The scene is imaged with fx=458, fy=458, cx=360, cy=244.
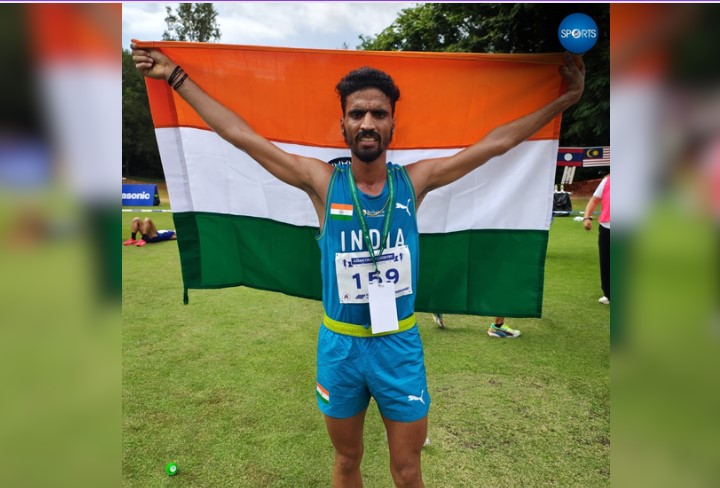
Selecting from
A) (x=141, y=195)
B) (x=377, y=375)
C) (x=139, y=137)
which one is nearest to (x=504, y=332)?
(x=377, y=375)

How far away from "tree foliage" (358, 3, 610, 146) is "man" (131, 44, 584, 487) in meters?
14.0

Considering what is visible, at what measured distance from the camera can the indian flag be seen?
294 centimetres

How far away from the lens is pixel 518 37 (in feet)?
71.7

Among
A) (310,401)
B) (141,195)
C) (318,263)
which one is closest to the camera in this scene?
(318,263)

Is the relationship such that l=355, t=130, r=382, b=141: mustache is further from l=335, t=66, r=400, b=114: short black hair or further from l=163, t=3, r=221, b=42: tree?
l=163, t=3, r=221, b=42: tree

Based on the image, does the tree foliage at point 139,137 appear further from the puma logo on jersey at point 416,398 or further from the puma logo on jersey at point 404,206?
the puma logo on jersey at point 416,398

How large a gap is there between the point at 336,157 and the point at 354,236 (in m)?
1.11

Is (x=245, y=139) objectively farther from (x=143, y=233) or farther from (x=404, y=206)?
(x=143, y=233)

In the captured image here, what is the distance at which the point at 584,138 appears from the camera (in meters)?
24.8

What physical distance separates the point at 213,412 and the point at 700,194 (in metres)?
3.87

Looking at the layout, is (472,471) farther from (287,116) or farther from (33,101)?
(33,101)

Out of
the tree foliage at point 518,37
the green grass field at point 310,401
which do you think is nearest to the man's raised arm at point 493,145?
the green grass field at point 310,401

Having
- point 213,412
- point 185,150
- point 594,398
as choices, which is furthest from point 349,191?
point 594,398

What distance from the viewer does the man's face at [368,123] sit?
2.22 m
